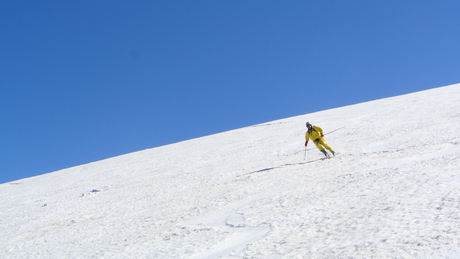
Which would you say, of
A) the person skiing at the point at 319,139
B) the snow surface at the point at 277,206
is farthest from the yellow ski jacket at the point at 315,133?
the snow surface at the point at 277,206

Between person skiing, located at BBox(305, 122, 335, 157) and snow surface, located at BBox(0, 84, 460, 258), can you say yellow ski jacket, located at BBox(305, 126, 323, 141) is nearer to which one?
person skiing, located at BBox(305, 122, 335, 157)

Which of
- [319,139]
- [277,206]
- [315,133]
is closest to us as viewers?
[277,206]

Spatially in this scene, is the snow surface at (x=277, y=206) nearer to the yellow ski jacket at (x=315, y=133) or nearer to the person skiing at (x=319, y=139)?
the person skiing at (x=319, y=139)

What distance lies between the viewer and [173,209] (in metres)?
9.98

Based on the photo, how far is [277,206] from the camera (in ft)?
26.7

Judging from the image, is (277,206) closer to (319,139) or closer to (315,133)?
(319,139)

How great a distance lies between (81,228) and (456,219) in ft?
28.0

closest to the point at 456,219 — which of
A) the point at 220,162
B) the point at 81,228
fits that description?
the point at 81,228

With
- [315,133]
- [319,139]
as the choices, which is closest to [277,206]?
[319,139]

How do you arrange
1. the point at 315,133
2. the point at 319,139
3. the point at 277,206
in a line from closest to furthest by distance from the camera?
the point at 277,206
the point at 319,139
the point at 315,133

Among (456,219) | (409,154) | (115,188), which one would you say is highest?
(115,188)

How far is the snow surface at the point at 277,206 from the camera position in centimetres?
559

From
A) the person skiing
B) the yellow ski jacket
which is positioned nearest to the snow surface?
the person skiing

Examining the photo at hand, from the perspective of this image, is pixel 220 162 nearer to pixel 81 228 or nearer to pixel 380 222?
pixel 81 228
